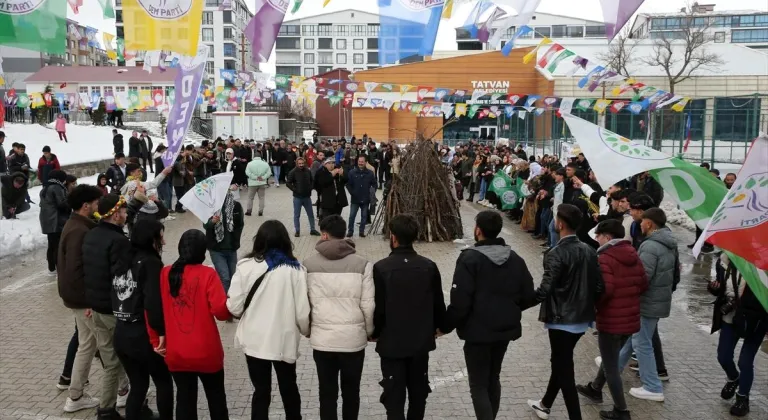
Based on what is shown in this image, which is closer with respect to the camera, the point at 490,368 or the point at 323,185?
the point at 490,368

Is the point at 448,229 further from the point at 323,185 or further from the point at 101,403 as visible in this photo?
the point at 101,403

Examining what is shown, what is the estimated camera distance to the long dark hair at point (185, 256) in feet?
13.8

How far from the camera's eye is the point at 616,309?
4.95 metres

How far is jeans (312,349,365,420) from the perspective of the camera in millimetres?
4320

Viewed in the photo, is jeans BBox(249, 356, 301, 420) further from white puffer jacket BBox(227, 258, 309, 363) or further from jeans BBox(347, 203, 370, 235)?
jeans BBox(347, 203, 370, 235)

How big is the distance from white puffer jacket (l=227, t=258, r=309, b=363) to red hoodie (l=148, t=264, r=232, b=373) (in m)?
0.13

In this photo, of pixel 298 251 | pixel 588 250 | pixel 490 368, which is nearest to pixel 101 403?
pixel 490 368

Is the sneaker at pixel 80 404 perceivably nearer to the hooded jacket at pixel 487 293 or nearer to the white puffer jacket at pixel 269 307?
the white puffer jacket at pixel 269 307

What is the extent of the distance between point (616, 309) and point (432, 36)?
487cm

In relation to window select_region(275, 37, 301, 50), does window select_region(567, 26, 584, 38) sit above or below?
above

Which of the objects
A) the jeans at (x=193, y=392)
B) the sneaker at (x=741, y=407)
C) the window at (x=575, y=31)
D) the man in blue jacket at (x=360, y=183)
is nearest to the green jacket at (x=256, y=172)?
the man in blue jacket at (x=360, y=183)

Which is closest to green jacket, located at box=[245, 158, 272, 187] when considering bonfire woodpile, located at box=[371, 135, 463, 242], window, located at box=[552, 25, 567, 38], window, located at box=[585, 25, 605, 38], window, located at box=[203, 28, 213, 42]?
bonfire woodpile, located at box=[371, 135, 463, 242]

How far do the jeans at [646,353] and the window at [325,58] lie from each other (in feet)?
263

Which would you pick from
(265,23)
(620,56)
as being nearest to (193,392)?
(265,23)
